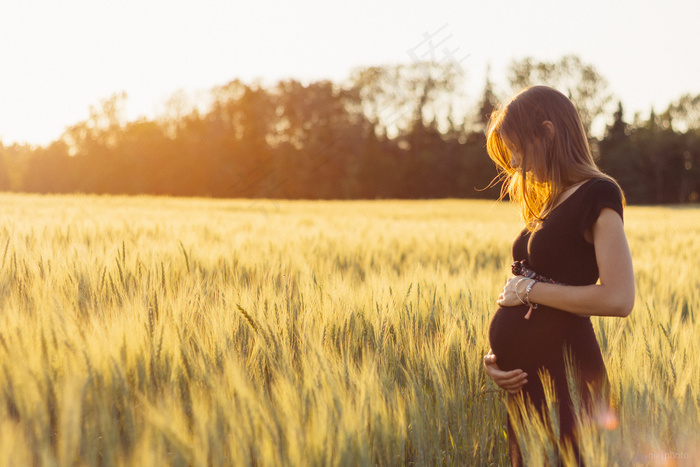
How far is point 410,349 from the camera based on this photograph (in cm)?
154

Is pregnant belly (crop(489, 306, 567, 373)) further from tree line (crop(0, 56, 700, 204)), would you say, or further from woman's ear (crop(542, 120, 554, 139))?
tree line (crop(0, 56, 700, 204))

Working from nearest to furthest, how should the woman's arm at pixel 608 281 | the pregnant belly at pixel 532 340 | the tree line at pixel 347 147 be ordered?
the woman's arm at pixel 608 281 → the pregnant belly at pixel 532 340 → the tree line at pixel 347 147

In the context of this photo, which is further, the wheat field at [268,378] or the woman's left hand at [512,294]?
the woman's left hand at [512,294]

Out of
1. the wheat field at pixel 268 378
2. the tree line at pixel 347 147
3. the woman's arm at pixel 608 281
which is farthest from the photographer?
the tree line at pixel 347 147

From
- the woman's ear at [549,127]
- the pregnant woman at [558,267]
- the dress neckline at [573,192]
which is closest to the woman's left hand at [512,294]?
the pregnant woman at [558,267]

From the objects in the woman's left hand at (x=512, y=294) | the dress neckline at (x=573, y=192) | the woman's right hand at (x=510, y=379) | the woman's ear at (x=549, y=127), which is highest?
the woman's ear at (x=549, y=127)

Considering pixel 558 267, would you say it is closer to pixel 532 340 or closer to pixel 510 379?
pixel 532 340

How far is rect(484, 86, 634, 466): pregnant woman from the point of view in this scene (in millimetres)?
1352

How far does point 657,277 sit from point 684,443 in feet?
9.82

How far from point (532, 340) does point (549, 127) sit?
2.08ft

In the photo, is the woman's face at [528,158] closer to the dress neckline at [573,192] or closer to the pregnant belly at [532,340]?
the dress neckline at [573,192]

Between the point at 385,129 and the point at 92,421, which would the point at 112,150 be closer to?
the point at 385,129

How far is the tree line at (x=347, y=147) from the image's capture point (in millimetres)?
35625

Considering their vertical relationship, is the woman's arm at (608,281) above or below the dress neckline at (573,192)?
below
